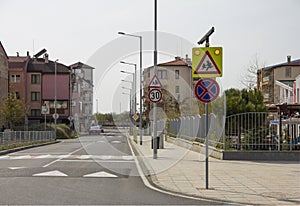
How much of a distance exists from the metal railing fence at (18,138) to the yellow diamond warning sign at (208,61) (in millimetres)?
18982

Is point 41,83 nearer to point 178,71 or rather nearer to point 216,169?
point 178,71

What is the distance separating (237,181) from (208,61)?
3.51 meters

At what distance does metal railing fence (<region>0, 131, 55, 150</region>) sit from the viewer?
1150 inches

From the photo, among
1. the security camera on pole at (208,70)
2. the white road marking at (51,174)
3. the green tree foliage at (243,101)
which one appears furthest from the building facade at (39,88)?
the security camera on pole at (208,70)

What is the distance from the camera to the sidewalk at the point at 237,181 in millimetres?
10375

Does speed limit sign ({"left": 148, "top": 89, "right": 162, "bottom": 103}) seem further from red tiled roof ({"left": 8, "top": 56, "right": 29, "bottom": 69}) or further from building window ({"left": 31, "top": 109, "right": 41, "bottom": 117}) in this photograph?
red tiled roof ({"left": 8, "top": 56, "right": 29, "bottom": 69})

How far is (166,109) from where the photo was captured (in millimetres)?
51719

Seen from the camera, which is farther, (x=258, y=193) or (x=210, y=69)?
(x=210, y=69)

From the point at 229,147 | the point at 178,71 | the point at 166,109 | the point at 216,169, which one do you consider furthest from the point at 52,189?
the point at 178,71

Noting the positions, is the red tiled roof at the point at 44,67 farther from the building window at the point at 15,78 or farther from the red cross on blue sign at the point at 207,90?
the red cross on blue sign at the point at 207,90

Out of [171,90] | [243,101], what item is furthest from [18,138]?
[171,90]

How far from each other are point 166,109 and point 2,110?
18643 millimetres

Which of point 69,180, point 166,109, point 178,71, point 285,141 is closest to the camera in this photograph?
point 69,180

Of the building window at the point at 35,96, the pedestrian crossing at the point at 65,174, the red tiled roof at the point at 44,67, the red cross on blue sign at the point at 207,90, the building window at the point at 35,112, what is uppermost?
the red tiled roof at the point at 44,67
